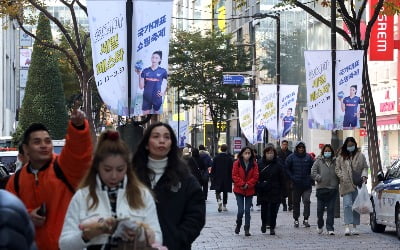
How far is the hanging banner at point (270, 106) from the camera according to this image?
3972cm

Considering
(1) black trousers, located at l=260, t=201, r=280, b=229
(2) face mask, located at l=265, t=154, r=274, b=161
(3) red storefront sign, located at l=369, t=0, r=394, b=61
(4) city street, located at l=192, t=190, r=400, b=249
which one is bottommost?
(4) city street, located at l=192, t=190, r=400, b=249

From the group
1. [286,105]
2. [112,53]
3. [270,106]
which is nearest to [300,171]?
[112,53]

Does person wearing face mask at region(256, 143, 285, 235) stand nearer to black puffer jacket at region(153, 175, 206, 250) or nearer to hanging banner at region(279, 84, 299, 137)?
black puffer jacket at region(153, 175, 206, 250)

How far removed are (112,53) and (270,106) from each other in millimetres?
26762

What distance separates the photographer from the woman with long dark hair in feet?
21.7

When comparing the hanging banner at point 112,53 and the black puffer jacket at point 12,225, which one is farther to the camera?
the hanging banner at point 112,53

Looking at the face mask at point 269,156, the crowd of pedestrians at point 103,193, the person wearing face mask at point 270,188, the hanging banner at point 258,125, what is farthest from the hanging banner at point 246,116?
the crowd of pedestrians at point 103,193

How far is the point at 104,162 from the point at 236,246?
1145 cm

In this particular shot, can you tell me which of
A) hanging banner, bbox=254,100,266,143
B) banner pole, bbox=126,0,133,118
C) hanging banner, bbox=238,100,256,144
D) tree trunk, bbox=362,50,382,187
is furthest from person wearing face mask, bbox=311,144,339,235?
hanging banner, bbox=238,100,256,144

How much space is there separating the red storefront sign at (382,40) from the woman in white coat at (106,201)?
3601cm

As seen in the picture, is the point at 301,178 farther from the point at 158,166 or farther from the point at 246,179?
the point at 158,166

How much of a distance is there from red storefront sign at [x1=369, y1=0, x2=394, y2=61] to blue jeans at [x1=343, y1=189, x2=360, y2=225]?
22555 millimetres

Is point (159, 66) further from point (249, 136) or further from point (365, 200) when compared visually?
point (249, 136)

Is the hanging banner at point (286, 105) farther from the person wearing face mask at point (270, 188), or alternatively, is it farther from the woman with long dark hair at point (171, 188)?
the woman with long dark hair at point (171, 188)
